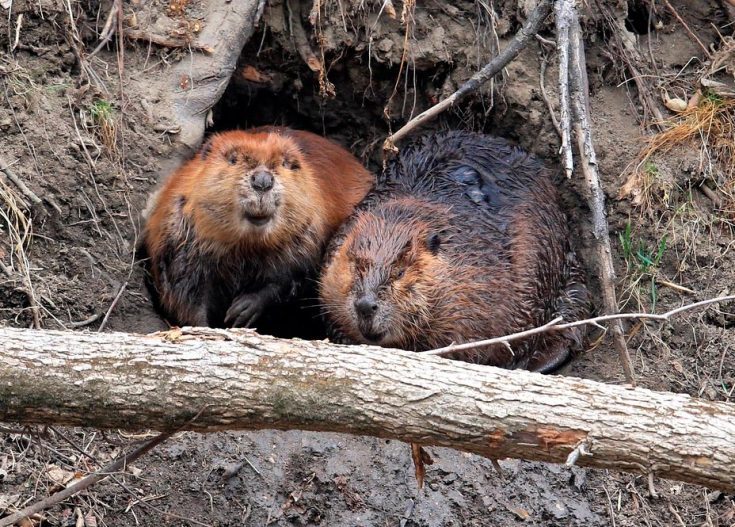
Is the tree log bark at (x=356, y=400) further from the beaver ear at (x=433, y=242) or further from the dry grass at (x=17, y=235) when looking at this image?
the beaver ear at (x=433, y=242)

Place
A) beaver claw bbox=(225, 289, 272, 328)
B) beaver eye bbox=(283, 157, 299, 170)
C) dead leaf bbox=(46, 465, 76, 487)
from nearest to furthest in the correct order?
dead leaf bbox=(46, 465, 76, 487) → beaver eye bbox=(283, 157, 299, 170) → beaver claw bbox=(225, 289, 272, 328)

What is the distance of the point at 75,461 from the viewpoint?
4633mm

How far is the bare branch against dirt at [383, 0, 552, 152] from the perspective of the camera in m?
5.66

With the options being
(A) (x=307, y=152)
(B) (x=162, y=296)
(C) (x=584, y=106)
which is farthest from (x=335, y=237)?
(C) (x=584, y=106)

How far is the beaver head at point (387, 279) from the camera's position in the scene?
506 centimetres

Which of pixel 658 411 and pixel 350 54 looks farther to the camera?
pixel 350 54

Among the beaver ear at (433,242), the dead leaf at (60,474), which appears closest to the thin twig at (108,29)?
the beaver ear at (433,242)

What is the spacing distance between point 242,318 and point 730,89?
3192 millimetres

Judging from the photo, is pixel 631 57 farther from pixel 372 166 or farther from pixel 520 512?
pixel 520 512

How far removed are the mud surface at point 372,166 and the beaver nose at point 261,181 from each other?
2.76 feet

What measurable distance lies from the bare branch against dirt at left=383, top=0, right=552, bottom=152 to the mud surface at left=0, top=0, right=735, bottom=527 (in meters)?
0.55

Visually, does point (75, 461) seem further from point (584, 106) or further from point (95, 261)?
point (584, 106)

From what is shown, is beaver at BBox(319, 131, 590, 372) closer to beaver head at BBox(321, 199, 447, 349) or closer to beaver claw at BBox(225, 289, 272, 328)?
beaver head at BBox(321, 199, 447, 349)

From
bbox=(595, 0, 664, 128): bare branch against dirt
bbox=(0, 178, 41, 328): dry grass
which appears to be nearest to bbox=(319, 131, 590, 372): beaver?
bbox=(595, 0, 664, 128): bare branch against dirt
